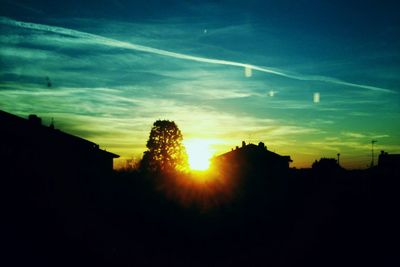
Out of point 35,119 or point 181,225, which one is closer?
point 181,225

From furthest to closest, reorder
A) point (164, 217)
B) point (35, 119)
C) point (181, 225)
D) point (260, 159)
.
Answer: point (260, 159)
point (35, 119)
point (164, 217)
point (181, 225)

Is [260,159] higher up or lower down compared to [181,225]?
higher up

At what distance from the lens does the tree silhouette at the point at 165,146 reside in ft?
196

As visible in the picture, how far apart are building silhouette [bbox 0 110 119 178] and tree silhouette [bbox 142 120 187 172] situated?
800 inches

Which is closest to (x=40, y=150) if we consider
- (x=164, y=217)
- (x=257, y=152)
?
(x=164, y=217)

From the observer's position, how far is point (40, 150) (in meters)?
30.7

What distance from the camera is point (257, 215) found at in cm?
2492

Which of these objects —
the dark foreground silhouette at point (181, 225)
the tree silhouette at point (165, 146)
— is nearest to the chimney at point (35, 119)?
the dark foreground silhouette at point (181, 225)

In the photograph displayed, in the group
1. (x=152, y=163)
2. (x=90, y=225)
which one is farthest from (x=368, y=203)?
(x=152, y=163)

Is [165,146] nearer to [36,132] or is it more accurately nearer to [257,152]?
[257,152]

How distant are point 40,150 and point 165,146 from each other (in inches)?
1188

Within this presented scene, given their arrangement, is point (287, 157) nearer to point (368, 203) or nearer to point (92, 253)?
point (368, 203)

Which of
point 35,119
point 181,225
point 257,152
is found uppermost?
point 35,119

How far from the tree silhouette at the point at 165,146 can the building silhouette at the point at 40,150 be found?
2031 cm
